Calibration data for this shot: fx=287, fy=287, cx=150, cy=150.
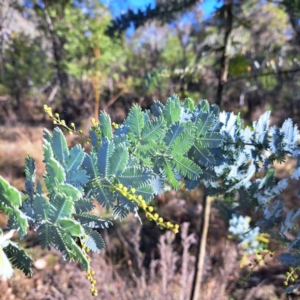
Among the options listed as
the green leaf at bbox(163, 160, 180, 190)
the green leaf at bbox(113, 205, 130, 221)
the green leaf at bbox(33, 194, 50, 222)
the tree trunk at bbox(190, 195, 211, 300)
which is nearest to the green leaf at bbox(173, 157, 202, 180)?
the green leaf at bbox(163, 160, 180, 190)

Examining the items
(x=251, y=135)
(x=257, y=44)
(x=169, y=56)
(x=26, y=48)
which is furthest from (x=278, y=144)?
(x=257, y=44)

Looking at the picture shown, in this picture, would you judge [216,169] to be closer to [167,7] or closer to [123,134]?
[123,134]

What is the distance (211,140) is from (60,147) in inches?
10.5

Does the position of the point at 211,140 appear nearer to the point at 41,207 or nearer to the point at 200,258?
the point at 41,207

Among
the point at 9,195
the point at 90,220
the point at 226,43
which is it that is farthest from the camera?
the point at 226,43

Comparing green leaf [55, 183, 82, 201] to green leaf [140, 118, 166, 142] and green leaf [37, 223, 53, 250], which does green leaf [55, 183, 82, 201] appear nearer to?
green leaf [37, 223, 53, 250]

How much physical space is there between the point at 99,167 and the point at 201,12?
679cm

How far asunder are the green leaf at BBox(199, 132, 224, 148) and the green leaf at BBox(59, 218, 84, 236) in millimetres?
272

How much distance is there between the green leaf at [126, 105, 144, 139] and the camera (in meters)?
0.47

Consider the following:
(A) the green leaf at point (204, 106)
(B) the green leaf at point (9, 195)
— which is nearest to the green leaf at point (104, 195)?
(B) the green leaf at point (9, 195)

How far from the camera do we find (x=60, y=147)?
41cm

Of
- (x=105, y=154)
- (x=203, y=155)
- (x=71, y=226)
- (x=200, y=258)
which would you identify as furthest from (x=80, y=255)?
(x=200, y=258)

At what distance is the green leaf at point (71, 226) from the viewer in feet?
1.19

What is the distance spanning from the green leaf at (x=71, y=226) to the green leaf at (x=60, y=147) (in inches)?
3.6
